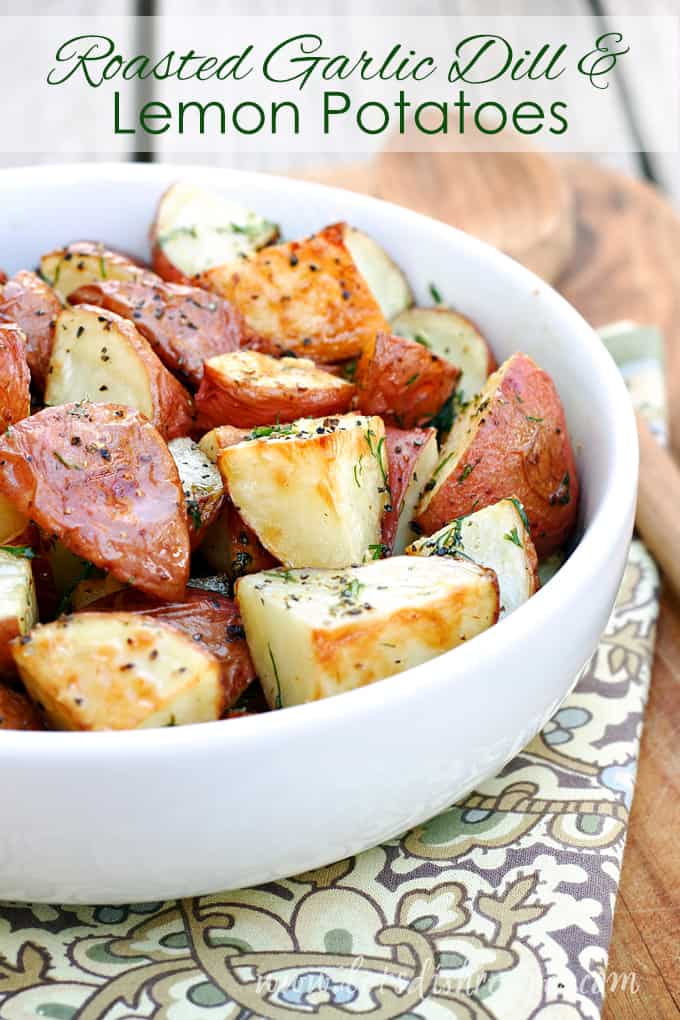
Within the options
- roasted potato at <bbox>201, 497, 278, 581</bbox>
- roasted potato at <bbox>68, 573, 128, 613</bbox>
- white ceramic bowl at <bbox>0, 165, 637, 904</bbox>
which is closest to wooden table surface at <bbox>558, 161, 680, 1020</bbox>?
white ceramic bowl at <bbox>0, 165, 637, 904</bbox>

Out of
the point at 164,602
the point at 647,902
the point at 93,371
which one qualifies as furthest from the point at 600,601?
the point at 93,371

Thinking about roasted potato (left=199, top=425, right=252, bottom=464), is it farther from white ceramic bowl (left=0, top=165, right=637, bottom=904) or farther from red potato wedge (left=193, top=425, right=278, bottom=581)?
white ceramic bowl (left=0, top=165, right=637, bottom=904)

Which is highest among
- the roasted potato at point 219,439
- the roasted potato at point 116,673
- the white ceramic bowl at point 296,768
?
the roasted potato at point 219,439

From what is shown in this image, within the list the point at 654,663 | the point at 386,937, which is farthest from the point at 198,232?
the point at 386,937

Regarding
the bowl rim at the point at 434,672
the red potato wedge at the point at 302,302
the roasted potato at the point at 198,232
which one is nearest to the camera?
the bowl rim at the point at 434,672

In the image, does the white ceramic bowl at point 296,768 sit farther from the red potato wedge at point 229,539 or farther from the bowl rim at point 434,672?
the red potato wedge at point 229,539

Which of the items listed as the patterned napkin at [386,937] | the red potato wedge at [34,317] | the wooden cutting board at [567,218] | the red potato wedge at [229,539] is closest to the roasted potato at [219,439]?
the red potato wedge at [229,539]

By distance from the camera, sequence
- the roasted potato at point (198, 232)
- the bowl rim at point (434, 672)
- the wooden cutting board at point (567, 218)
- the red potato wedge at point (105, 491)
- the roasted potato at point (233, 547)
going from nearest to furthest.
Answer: the bowl rim at point (434, 672) < the red potato wedge at point (105, 491) < the roasted potato at point (233, 547) < the roasted potato at point (198, 232) < the wooden cutting board at point (567, 218)

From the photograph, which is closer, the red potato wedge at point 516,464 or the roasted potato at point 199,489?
the roasted potato at point 199,489
